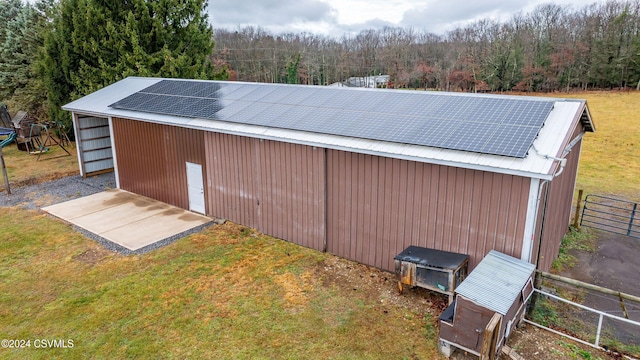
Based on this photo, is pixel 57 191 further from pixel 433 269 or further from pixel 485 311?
pixel 485 311

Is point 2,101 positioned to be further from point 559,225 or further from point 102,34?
point 559,225

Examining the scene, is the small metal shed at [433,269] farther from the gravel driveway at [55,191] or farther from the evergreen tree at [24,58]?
the evergreen tree at [24,58]

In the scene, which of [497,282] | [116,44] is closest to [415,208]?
[497,282]

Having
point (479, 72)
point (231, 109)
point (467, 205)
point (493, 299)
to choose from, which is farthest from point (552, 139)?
point (479, 72)

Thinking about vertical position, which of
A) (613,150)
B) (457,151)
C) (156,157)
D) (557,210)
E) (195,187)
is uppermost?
(457,151)

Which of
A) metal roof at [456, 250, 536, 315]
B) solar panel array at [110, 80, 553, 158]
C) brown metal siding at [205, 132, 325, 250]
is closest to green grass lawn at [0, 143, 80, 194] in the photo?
solar panel array at [110, 80, 553, 158]

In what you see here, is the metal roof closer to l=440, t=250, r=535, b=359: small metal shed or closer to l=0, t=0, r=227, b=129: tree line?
l=440, t=250, r=535, b=359: small metal shed
